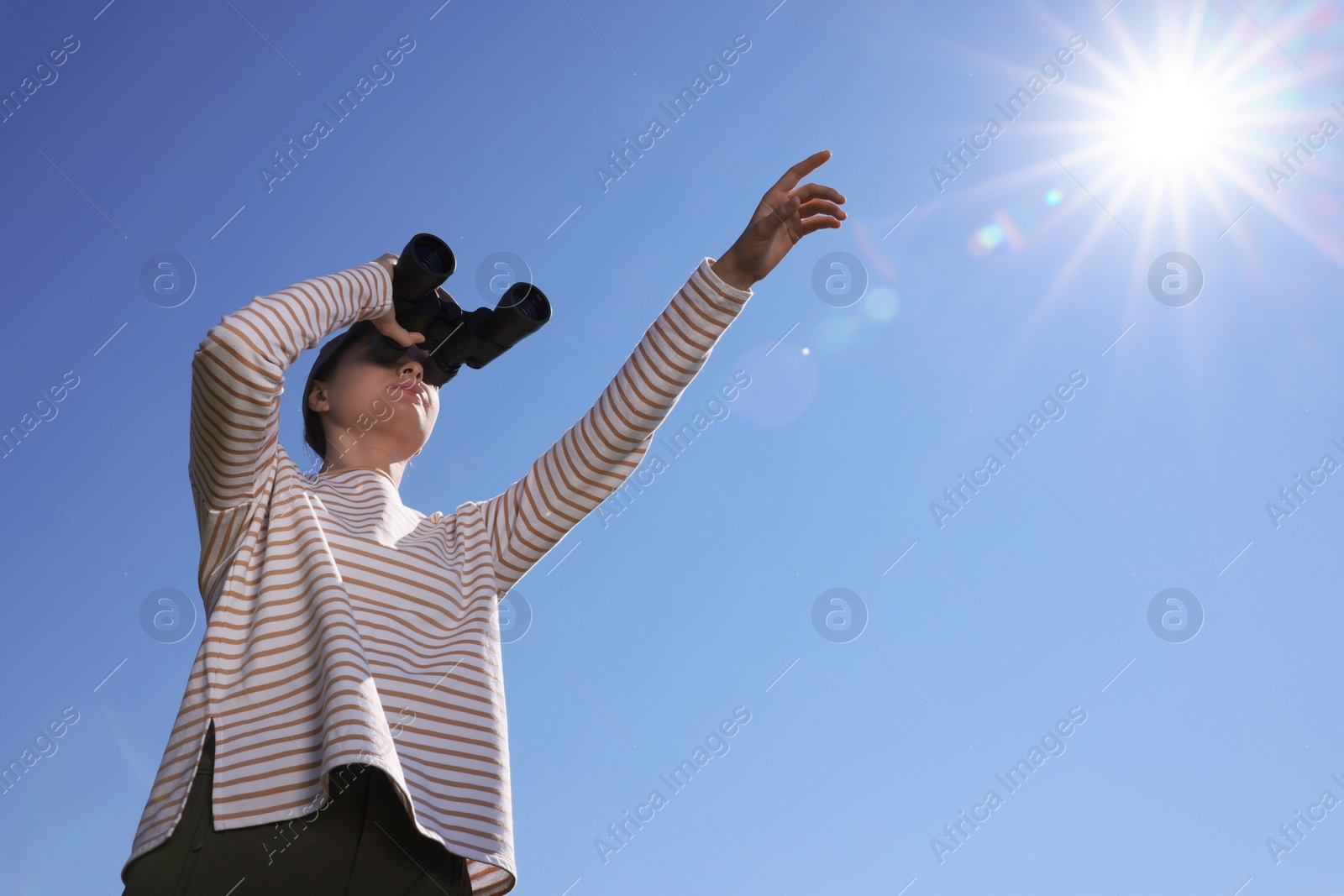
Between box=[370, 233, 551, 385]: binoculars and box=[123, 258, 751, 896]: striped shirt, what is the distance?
7 centimetres

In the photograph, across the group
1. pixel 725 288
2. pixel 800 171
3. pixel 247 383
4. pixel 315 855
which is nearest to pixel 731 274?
pixel 725 288

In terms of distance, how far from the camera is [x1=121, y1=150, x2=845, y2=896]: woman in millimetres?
1461

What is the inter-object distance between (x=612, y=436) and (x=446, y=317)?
18.4 inches

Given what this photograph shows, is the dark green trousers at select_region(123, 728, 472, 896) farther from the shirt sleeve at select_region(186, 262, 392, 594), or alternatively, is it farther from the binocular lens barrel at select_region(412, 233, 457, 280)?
the binocular lens barrel at select_region(412, 233, 457, 280)

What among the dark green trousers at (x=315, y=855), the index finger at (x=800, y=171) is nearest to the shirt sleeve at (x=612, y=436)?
the index finger at (x=800, y=171)

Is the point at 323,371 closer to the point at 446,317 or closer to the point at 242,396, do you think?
the point at 446,317

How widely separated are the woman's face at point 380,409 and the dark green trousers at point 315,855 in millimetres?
831

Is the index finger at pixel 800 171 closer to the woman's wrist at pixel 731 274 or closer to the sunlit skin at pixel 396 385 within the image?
the sunlit skin at pixel 396 385

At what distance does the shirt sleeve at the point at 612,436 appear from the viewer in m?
1.94

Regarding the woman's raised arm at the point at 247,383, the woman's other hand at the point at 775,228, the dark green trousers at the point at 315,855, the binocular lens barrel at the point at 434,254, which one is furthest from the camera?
the binocular lens barrel at the point at 434,254

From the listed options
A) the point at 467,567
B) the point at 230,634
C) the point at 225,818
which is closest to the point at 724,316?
the point at 467,567

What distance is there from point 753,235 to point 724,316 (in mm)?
157

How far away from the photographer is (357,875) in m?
1.44

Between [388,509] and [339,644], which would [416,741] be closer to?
[339,644]
